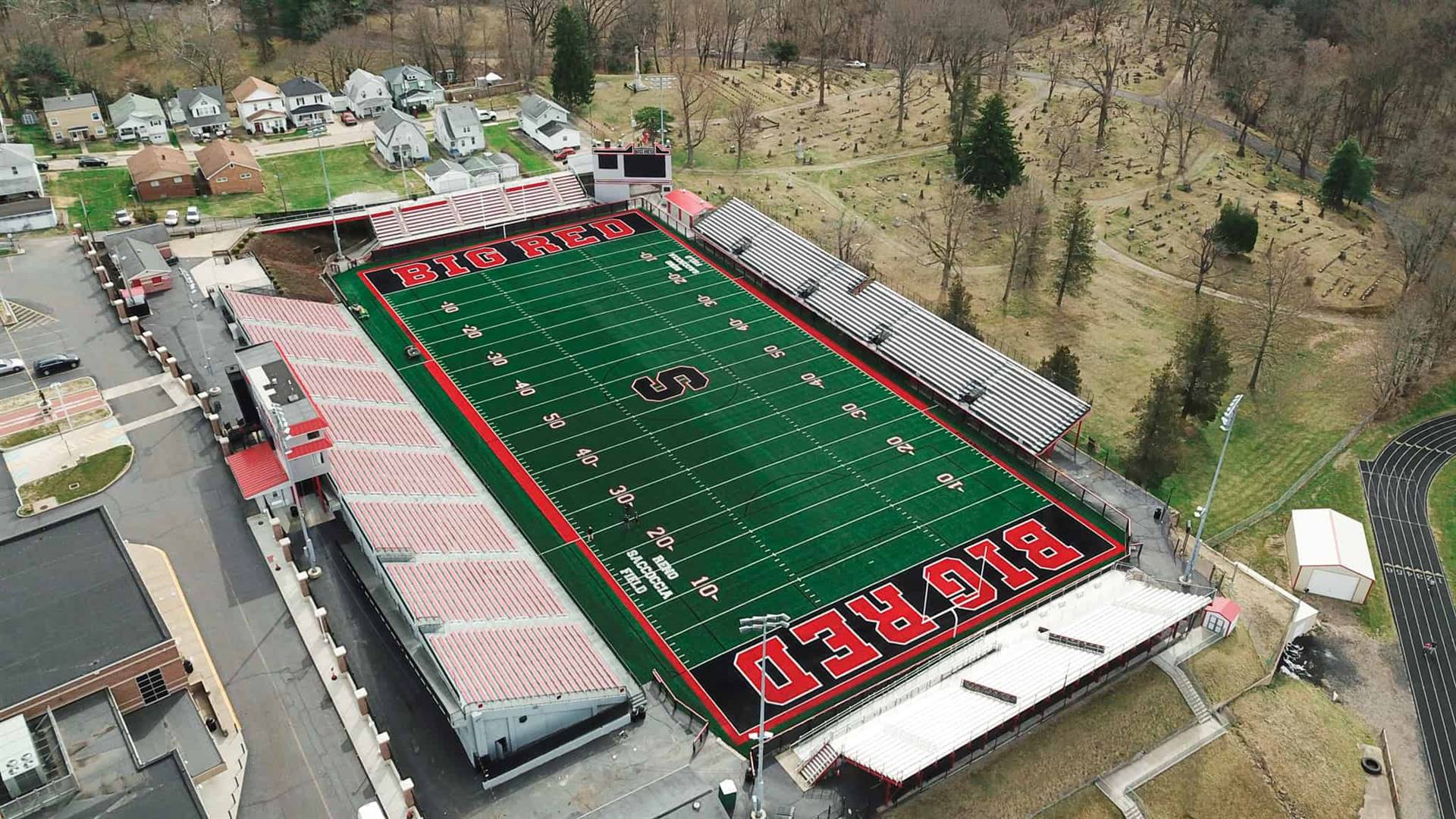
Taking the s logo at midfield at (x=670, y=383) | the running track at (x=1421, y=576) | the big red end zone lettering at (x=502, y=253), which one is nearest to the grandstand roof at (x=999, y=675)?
the running track at (x=1421, y=576)

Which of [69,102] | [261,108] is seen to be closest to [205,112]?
[261,108]

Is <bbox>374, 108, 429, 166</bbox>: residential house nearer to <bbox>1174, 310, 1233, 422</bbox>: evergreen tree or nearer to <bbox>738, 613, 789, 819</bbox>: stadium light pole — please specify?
<bbox>738, 613, 789, 819</bbox>: stadium light pole

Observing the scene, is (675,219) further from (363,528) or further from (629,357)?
(363,528)

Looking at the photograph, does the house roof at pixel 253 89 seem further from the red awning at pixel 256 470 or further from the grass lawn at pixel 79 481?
the red awning at pixel 256 470

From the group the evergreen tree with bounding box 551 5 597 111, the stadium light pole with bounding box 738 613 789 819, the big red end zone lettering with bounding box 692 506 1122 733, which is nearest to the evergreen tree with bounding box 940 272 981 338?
the big red end zone lettering with bounding box 692 506 1122 733

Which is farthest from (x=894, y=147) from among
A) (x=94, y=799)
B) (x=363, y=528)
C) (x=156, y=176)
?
(x=94, y=799)

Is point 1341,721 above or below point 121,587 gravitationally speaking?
below
